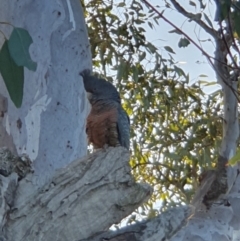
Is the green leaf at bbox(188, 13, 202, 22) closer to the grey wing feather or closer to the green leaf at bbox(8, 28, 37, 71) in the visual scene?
the grey wing feather

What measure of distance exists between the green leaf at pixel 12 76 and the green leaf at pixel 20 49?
26 millimetres

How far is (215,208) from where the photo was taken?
6.15ft

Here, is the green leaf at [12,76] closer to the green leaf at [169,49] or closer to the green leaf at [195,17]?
the green leaf at [195,17]

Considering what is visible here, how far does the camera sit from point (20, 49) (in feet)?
3.84

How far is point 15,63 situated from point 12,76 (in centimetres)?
2

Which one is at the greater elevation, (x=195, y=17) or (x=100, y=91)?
(x=195, y=17)

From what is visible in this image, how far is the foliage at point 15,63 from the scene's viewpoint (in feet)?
3.84

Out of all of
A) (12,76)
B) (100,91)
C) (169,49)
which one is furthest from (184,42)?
(12,76)

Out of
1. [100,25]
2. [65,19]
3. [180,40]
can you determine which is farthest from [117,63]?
[65,19]

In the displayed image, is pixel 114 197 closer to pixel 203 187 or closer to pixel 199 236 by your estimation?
pixel 199 236

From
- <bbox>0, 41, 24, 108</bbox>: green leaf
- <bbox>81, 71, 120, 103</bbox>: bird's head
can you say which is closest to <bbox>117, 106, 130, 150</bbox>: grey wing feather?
<bbox>81, 71, 120, 103</bbox>: bird's head

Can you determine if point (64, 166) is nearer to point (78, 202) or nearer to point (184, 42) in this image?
point (78, 202)

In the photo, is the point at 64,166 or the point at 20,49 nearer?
the point at 20,49

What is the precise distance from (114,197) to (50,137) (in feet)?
1.92
